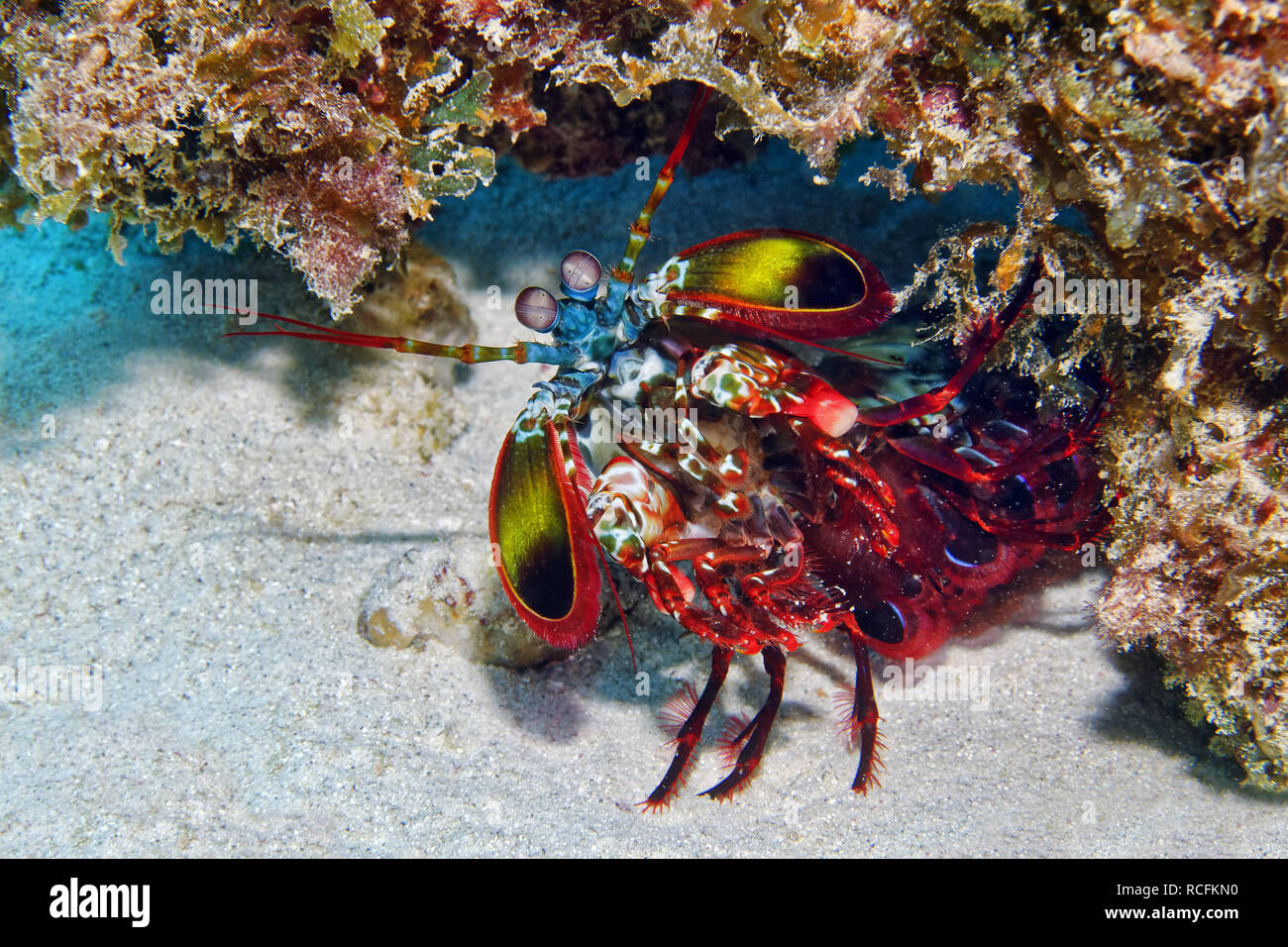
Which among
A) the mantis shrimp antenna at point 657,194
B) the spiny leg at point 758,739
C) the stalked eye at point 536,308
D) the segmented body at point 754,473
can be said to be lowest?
the spiny leg at point 758,739

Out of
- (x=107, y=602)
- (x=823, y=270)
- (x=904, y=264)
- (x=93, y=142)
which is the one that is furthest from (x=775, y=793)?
(x=93, y=142)

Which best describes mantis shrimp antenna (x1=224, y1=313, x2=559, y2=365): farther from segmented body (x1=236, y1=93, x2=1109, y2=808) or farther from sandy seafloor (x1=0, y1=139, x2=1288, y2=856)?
sandy seafloor (x1=0, y1=139, x2=1288, y2=856)

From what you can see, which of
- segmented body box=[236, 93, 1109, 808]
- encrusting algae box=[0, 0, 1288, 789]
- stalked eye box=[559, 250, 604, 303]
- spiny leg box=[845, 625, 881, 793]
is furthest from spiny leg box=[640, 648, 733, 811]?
encrusting algae box=[0, 0, 1288, 789]

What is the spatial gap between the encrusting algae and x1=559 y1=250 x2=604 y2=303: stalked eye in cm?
79

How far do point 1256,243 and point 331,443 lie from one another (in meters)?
4.95

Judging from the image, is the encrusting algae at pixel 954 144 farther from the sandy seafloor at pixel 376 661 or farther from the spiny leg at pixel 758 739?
the spiny leg at pixel 758 739

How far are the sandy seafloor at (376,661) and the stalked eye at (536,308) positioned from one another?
2.00 meters

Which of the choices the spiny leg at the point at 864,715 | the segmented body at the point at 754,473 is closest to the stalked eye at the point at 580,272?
the segmented body at the point at 754,473

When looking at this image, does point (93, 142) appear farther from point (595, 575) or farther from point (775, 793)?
point (775, 793)

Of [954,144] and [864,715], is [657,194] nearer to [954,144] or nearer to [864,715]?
[954,144]

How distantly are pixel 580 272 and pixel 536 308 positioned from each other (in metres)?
0.24

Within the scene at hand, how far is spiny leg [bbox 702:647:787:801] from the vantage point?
358cm

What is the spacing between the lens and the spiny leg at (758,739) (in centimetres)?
358

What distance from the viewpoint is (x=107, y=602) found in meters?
4.29
